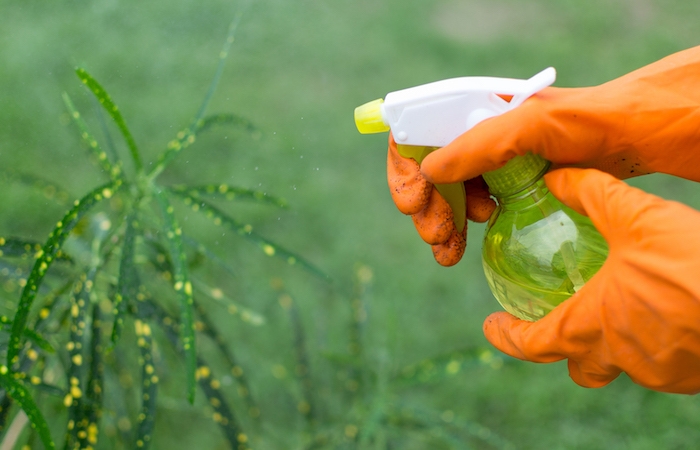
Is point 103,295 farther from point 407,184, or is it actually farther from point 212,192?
point 407,184

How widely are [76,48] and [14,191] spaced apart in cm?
45

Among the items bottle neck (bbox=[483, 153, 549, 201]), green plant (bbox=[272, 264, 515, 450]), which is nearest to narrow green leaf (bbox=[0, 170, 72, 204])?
green plant (bbox=[272, 264, 515, 450])

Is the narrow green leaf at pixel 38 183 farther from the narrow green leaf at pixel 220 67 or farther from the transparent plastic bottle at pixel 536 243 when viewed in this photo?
the transparent plastic bottle at pixel 536 243

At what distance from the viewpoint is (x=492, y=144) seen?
49 centimetres

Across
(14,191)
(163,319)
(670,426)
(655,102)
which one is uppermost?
(14,191)

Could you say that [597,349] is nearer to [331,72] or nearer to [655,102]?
→ [655,102]

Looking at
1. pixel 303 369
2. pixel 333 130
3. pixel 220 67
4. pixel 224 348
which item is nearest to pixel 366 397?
pixel 303 369

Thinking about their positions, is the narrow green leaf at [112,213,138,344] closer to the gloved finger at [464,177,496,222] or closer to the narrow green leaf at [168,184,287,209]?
the narrow green leaf at [168,184,287,209]

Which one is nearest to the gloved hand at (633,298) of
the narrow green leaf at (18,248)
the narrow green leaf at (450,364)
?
the narrow green leaf at (450,364)

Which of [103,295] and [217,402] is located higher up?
[103,295]

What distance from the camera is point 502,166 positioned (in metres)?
0.53

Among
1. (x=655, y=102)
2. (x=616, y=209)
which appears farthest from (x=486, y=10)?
(x=616, y=209)

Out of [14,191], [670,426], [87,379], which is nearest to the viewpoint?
[87,379]

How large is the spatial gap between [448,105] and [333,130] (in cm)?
123
